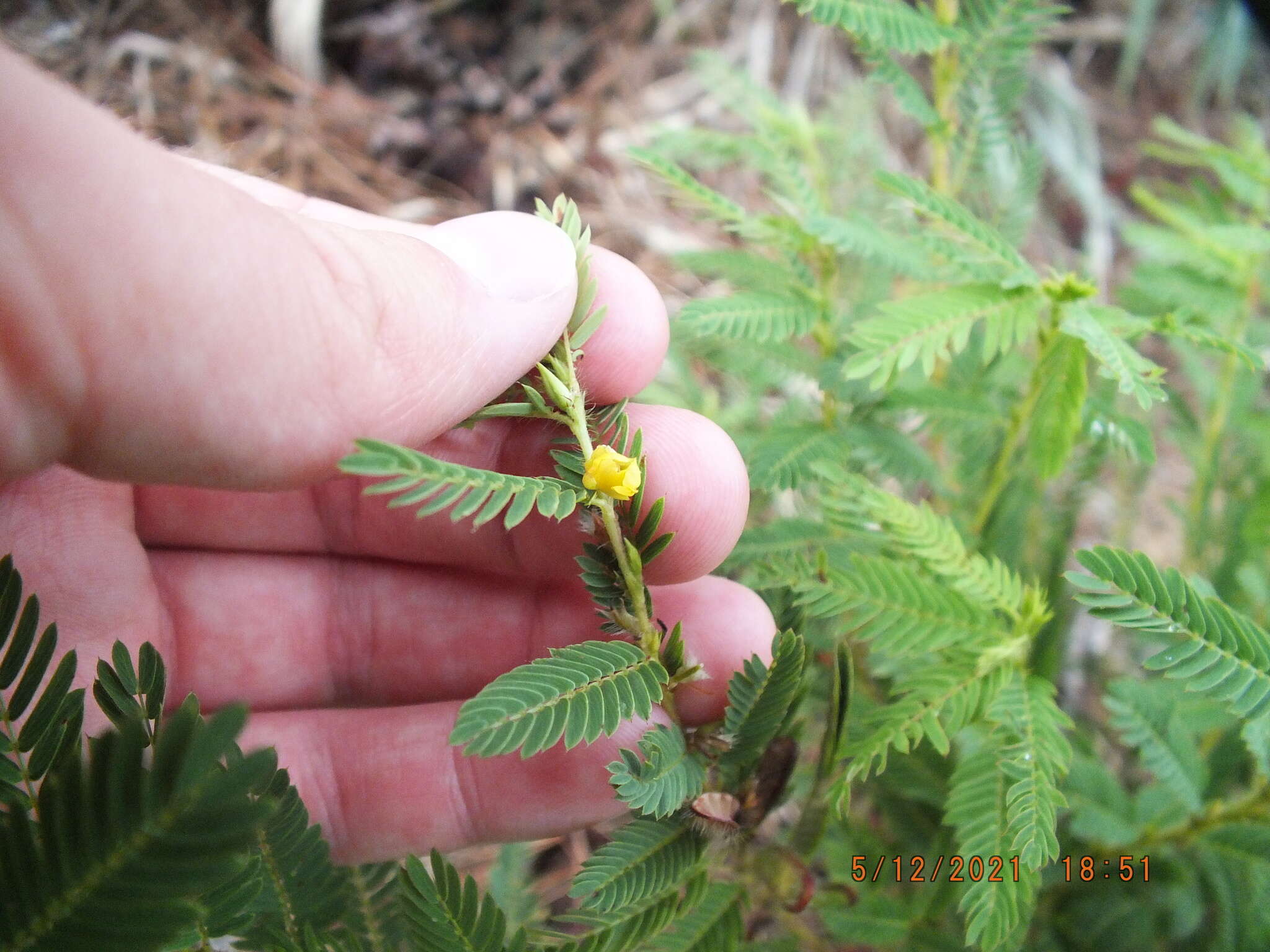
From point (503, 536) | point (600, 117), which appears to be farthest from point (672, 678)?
point (600, 117)

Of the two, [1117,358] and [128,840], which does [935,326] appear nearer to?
[1117,358]

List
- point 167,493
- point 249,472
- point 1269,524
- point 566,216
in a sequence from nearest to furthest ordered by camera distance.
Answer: point 249,472
point 566,216
point 167,493
point 1269,524

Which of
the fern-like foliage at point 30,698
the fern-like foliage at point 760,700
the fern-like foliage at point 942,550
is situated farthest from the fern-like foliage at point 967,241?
the fern-like foliage at point 30,698

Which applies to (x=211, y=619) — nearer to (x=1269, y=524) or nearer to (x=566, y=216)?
(x=566, y=216)

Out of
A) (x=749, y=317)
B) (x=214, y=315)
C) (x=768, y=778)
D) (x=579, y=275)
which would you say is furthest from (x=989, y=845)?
(x=214, y=315)

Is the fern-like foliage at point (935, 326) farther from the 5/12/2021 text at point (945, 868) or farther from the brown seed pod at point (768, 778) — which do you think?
the 5/12/2021 text at point (945, 868)

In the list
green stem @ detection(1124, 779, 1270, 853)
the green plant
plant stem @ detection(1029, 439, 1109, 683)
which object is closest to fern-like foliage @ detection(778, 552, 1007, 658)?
the green plant

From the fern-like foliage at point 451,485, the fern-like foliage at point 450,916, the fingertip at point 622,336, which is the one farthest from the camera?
the fingertip at point 622,336
